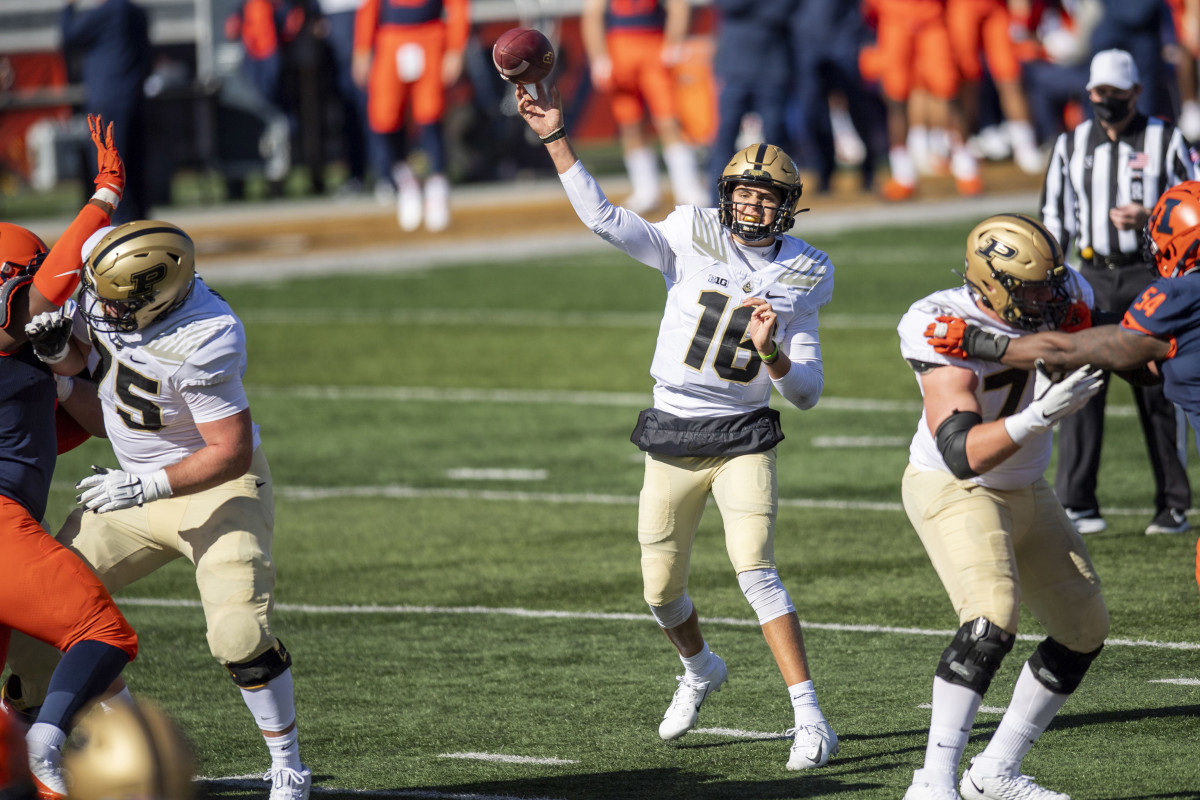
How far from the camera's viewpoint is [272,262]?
55.9ft

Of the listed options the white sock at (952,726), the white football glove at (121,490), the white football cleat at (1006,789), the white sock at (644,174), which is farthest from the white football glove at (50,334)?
the white sock at (644,174)

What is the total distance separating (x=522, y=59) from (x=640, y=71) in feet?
40.8

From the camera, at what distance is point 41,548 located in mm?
4547

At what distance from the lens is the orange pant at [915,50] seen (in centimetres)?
1847

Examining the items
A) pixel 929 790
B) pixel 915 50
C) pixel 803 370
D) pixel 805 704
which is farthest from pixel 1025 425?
pixel 915 50

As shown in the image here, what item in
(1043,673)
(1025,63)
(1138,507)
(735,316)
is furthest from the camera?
(1025,63)

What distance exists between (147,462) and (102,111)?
1175 cm

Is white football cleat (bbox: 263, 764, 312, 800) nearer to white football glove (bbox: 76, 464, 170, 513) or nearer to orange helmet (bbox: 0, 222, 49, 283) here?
white football glove (bbox: 76, 464, 170, 513)

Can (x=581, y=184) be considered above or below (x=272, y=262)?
above

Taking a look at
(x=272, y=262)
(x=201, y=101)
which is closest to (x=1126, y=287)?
(x=272, y=262)

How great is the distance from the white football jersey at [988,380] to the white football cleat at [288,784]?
1804 millimetres

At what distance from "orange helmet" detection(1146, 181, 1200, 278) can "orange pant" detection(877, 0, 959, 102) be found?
1374 centimetres

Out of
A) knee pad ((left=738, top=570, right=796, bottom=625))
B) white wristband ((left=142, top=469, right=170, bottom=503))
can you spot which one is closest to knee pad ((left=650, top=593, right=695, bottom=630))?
knee pad ((left=738, top=570, right=796, bottom=625))

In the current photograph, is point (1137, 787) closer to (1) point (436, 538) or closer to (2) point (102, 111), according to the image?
(1) point (436, 538)
